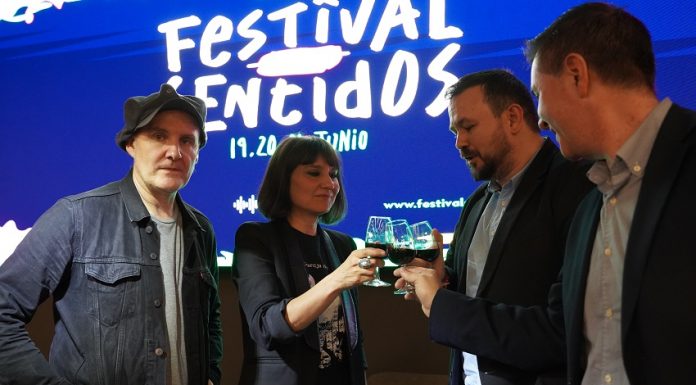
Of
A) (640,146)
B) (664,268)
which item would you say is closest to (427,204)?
(640,146)

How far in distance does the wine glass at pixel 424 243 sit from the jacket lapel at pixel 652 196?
2.64 feet

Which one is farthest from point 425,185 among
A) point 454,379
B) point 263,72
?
point 454,379

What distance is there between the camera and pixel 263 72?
331cm

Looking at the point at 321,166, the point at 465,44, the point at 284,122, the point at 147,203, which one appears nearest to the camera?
the point at 147,203

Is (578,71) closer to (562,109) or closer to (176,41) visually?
(562,109)

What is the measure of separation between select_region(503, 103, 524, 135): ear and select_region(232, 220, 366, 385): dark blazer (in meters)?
0.82

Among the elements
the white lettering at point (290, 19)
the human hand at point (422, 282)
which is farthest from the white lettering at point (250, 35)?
the human hand at point (422, 282)

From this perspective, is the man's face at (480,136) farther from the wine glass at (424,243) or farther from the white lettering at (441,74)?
the white lettering at (441,74)

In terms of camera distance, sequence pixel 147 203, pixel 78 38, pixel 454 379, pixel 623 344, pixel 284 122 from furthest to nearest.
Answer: pixel 78 38, pixel 284 122, pixel 147 203, pixel 454 379, pixel 623 344

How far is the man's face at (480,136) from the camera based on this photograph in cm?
189

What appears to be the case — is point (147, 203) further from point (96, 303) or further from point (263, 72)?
point (263, 72)

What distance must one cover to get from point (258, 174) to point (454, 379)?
5.72 feet

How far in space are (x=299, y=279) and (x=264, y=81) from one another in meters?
1.44

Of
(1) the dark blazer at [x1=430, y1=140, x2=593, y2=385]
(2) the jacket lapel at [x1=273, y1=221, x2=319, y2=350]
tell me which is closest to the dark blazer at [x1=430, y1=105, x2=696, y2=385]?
(1) the dark blazer at [x1=430, y1=140, x2=593, y2=385]
